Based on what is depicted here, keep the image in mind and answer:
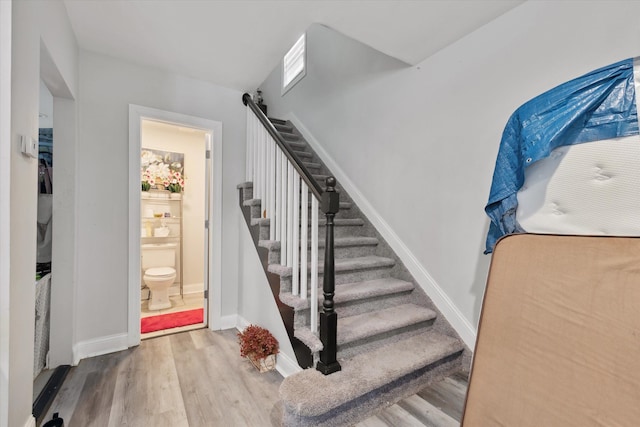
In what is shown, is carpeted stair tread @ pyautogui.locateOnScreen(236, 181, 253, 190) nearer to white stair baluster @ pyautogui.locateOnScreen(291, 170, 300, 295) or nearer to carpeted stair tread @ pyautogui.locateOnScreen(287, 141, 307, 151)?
carpeted stair tread @ pyautogui.locateOnScreen(287, 141, 307, 151)

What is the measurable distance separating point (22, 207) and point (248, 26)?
182 cm

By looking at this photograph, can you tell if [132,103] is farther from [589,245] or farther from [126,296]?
[589,245]

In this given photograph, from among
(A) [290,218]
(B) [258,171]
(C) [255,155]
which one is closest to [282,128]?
(C) [255,155]

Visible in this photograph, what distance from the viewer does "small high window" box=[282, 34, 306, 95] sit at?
3654 millimetres

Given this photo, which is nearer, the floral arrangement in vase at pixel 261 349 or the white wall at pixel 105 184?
the floral arrangement in vase at pixel 261 349

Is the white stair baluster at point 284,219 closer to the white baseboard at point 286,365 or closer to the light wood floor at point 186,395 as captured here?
the white baseboard at point 286,365

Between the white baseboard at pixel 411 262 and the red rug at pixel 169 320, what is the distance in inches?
89.0

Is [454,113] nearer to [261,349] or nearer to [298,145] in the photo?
[298,145]

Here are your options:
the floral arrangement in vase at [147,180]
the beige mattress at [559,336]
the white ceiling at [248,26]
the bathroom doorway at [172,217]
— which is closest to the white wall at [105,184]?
the white ceiling at [248,26]

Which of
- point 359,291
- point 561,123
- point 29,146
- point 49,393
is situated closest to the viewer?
point 561,123

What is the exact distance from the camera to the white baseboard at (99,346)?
7.62ft

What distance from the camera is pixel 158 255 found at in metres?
4.02

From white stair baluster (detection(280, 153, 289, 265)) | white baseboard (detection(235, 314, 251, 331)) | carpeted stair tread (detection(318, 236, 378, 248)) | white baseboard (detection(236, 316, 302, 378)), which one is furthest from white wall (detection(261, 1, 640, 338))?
white baseboard (detection(235, 314, 251, 331))

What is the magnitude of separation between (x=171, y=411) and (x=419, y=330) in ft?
5.48
